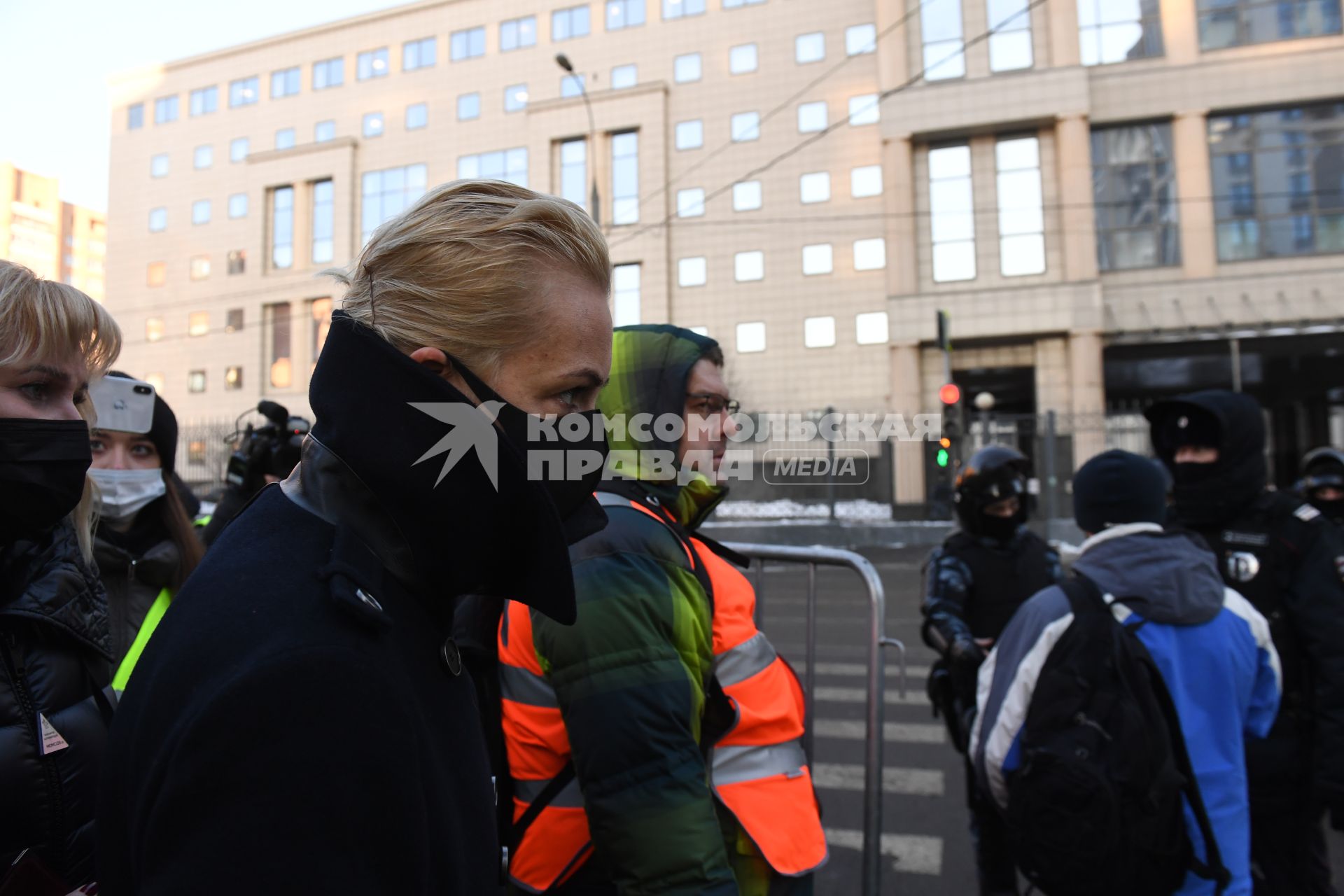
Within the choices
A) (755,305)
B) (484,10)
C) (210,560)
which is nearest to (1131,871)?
(210,560)

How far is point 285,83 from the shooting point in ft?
131

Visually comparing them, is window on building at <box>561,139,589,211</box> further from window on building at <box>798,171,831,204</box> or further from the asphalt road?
the asphalt road

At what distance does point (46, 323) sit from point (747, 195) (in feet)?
101

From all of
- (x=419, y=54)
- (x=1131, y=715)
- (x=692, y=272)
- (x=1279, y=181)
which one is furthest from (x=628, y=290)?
(x=1131, y=715)

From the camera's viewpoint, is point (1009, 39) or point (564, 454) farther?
point (1009, 39)

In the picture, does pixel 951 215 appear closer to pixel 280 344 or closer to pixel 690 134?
pixel 690 134

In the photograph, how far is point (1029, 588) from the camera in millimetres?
4207

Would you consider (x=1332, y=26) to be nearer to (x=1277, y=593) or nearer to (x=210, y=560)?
(x=1277, y=593)

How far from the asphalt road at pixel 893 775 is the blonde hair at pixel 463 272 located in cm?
360

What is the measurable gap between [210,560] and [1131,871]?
258 centimetres

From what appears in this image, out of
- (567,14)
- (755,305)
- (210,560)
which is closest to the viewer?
(210,560)

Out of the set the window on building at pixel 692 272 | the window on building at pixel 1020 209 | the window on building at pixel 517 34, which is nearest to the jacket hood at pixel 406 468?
the window on building at pixel 1020 209

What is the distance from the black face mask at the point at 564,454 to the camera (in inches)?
44.5

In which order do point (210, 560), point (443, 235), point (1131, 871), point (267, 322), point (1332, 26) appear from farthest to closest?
point (267, 322) < point (1332, 26) < point (1131, 871) < point (443, 235) < point (210, 560)
